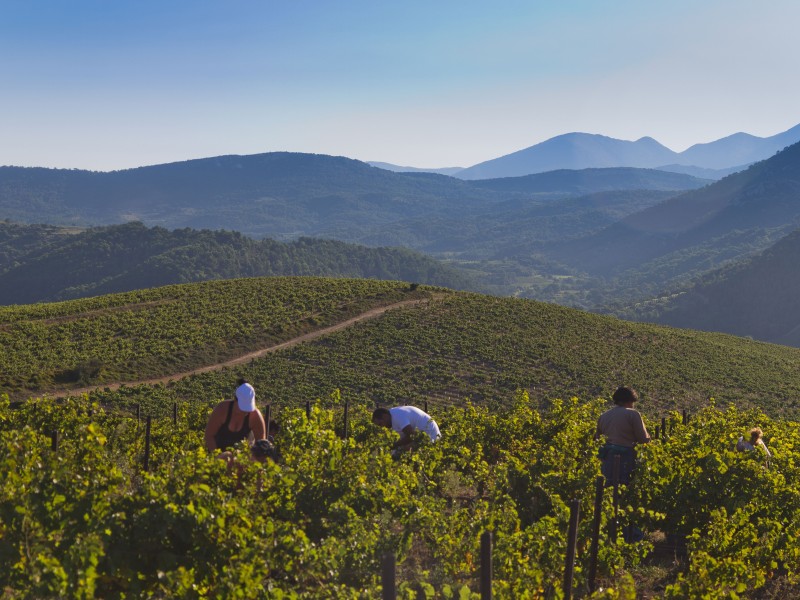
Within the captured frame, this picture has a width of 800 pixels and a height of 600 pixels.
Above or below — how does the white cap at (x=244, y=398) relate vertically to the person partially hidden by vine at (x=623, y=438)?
above

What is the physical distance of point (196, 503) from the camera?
651cm

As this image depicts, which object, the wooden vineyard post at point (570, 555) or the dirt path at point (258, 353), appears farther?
the dirt path at point (258, 353)

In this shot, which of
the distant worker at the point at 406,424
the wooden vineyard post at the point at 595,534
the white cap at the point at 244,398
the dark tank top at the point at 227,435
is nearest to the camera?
the wooden vineyard post at the point at 595,534

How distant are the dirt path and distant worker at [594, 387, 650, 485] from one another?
87.4 feet

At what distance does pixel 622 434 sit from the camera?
10.9m

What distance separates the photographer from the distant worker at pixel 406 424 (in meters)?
12.0

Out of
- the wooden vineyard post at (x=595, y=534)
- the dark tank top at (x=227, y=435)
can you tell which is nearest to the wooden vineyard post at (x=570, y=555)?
the wooden vineyard post at (x=595, y=534)

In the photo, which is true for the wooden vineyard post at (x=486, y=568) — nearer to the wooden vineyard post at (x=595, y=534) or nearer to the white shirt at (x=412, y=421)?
the wooden vineyard post at (x=595, y=534)

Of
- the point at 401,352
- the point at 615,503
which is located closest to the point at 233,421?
the point at 615,503

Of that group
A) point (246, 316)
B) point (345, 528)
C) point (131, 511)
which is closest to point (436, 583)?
point (345, 528)

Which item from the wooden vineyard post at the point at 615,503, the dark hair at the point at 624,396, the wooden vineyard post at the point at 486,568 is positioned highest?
the dark hair at the point at 624,396

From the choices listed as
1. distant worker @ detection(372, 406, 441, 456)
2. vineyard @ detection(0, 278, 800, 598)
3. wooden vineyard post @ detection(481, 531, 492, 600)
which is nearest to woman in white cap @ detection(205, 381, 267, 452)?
vineyard @ detection(0, 278, 800, 598)

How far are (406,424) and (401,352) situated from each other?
40.5 m

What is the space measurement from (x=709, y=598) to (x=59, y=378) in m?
40.3
